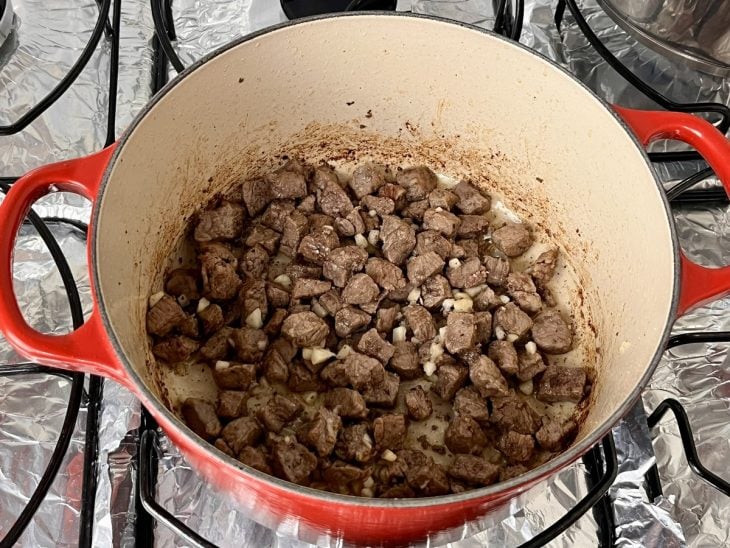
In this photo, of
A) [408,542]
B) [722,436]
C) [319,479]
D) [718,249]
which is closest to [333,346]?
[319,479]

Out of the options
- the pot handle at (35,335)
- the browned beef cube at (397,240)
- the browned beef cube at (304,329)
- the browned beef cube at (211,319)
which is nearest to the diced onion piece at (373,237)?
the browned beef cube at (397,240)

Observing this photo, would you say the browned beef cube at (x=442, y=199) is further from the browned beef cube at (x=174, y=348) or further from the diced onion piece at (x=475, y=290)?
the browned beef cube at (x=174, y=348)

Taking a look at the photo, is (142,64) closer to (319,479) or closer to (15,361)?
(15,361)

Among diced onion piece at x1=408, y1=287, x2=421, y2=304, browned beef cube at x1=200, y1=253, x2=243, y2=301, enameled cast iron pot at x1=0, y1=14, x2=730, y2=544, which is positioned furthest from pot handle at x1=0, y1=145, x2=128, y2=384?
diced onion piece at x1=408, y1=287, x2=421, y2=304

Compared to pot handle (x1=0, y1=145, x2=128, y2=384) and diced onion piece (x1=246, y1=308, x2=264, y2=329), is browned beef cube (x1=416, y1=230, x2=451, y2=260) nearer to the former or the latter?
diced onion piece (x1=246, y1=308, x2=264, y2=329)

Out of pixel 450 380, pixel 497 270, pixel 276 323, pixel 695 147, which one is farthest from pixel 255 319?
pixel 695 147

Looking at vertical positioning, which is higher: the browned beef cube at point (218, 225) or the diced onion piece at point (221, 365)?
the browned beef cube at point (218, 225)

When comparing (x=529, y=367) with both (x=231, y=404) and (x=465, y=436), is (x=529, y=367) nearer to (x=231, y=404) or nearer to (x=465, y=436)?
(x=465, y=436)
